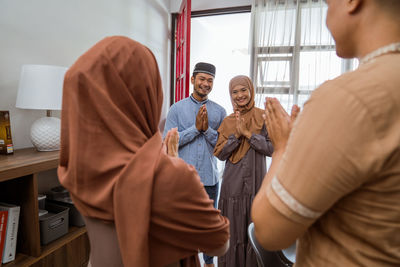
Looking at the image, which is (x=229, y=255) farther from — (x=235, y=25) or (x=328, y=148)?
(x=235, y=25)

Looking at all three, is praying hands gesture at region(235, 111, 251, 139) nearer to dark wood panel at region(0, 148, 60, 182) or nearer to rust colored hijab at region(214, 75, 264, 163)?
rust colored hijab at region(214, 75, 264, 163)

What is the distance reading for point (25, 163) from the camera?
1108mm

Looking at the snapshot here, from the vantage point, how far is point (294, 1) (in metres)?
2.82

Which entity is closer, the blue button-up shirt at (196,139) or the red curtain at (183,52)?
the blue button-up shirt at (196,139)

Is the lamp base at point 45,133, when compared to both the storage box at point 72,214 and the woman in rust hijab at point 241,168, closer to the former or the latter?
the storage box at point 72,214

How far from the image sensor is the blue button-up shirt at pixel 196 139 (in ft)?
6.79

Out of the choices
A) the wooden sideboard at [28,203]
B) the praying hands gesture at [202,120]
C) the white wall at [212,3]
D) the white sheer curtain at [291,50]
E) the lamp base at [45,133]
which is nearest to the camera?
the wooden sideboard at [28,203]

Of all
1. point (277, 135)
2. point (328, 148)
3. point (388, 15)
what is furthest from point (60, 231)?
point (388, 15)

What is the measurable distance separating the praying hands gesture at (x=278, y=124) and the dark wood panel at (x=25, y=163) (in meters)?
1.10

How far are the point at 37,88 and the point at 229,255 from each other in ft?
5.47

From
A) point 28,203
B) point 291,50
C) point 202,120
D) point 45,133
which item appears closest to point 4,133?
point 45,133

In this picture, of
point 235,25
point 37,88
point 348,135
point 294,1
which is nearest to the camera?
point 348,135

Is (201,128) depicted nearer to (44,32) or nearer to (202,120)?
(202,120)

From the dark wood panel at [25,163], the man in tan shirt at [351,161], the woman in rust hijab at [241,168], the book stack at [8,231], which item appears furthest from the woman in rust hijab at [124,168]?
the woman in rust hijab at [241,168]
